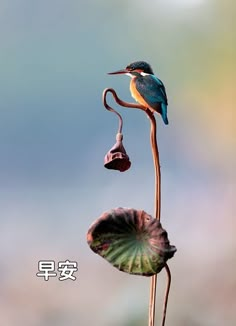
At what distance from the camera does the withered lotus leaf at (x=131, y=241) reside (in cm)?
101

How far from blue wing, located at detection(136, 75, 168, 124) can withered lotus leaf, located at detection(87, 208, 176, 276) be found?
0.26m

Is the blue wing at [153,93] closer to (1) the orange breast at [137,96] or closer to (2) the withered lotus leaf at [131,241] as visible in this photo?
(1) the orange breast at [137,96]

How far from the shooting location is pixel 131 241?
→ 1.05 meters

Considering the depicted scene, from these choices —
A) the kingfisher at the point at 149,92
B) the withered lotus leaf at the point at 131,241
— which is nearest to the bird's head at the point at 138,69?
the kingfisher at the point at 149,92

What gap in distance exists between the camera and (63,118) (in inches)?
52.5

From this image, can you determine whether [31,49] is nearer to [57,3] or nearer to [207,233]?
[57,3]

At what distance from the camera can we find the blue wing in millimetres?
1174

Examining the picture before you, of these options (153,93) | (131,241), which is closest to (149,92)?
(153,93)

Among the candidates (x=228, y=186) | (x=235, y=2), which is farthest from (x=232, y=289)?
(x=235, y=2)

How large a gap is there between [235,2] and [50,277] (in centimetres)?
88

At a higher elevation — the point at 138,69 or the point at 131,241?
the point at 138,69

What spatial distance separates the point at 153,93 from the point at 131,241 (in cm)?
36

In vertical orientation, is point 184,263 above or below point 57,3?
below

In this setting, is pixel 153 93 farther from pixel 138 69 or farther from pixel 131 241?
pixel 131 241
